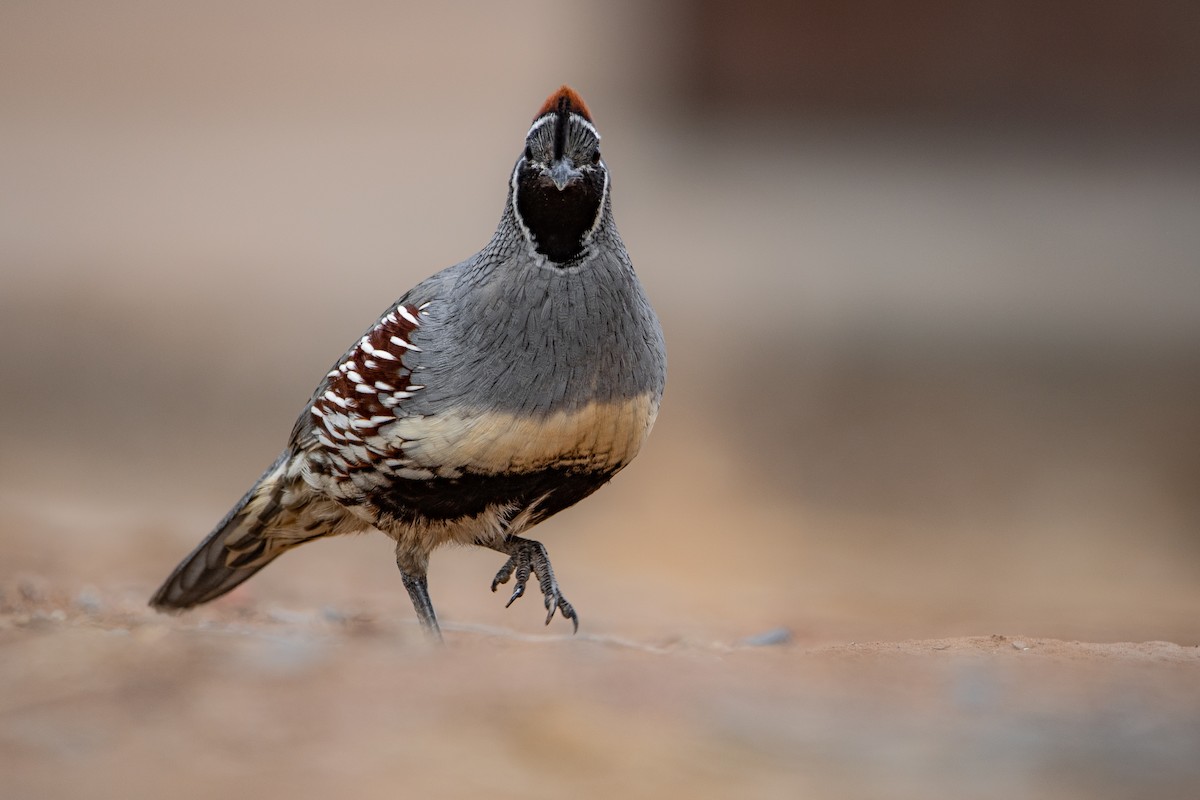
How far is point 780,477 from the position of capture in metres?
7.84

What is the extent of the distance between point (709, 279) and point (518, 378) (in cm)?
690

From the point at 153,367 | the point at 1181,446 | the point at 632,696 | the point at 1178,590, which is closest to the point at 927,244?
the point at 1181,446

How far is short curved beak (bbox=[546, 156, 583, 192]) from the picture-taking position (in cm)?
318

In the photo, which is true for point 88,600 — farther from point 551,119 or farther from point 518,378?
point 551,119

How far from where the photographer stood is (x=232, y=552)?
13.6 ft

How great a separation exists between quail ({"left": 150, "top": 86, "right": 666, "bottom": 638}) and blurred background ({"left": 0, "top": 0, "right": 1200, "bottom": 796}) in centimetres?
138

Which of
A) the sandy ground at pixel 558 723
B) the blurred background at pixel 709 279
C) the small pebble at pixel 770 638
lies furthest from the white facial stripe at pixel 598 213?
the blurred background at pixel 709 279

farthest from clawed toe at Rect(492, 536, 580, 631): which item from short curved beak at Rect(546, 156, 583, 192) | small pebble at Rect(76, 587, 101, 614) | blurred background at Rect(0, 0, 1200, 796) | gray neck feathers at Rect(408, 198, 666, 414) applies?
small pebble at Rect(76, 587, 101, 614)

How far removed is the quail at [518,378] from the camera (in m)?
3.20

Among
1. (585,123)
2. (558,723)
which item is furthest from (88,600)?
(558,723)

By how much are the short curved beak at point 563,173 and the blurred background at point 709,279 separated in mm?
1769

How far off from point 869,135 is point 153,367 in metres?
5.88

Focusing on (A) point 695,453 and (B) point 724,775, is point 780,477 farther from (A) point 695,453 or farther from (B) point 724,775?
(B) point 724,775

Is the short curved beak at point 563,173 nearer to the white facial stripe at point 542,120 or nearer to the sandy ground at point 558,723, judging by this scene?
the white facial stripe at point 542,120
